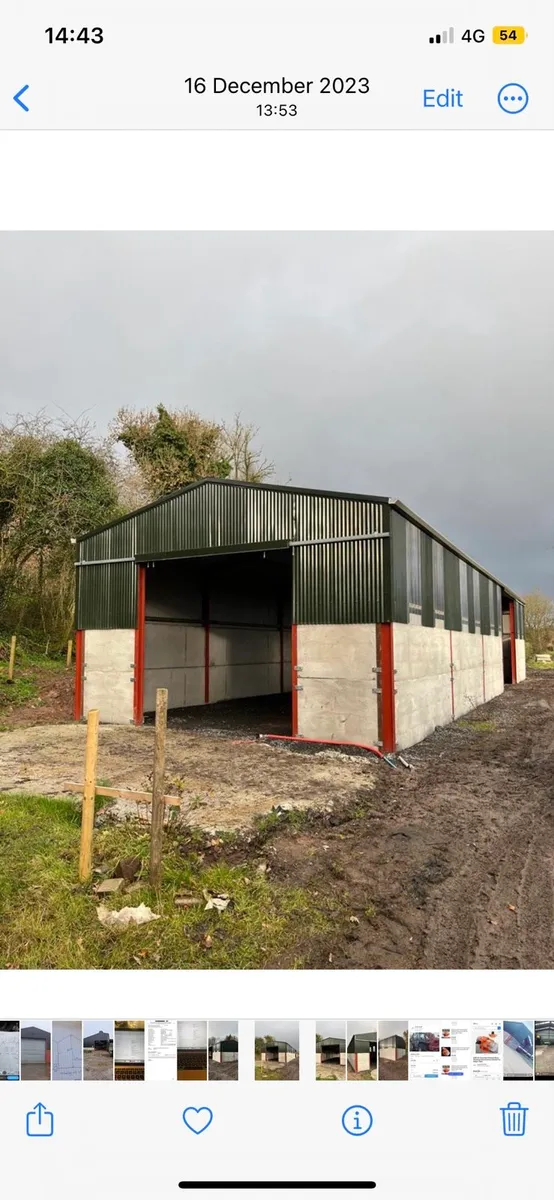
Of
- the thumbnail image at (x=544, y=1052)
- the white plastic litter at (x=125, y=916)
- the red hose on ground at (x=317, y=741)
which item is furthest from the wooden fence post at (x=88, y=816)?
the red hose on ground at (x=317, y=741)

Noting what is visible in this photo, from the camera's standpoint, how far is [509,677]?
28625 millimetres

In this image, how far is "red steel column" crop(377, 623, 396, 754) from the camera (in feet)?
35.2

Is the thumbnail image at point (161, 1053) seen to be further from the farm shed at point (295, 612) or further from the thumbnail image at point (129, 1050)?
the farm shed at point (295, 612)

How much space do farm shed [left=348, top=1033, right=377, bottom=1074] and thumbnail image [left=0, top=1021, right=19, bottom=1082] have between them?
1070 millimetres

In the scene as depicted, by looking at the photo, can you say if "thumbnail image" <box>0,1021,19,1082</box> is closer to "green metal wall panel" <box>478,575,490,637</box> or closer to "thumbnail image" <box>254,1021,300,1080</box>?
"thumbnail image" <box>254,1021,300,1080</box>

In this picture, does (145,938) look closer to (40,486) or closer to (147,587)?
(147,587)

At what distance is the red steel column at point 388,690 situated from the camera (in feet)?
35.2

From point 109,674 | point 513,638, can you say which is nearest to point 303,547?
point 109,674

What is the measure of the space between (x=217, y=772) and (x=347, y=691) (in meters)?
3.27

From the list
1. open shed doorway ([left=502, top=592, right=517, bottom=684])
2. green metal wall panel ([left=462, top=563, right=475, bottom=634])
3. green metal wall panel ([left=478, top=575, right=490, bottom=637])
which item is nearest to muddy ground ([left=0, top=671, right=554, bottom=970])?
green metal wall panel ([left=462, top=563, right=475, bottom=634])

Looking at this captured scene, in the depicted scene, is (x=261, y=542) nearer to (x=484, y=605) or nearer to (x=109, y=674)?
(x=109, y=674)

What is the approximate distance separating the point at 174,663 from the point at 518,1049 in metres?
15.6
